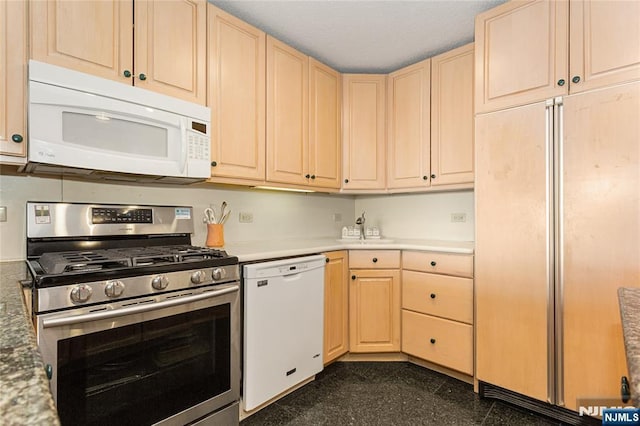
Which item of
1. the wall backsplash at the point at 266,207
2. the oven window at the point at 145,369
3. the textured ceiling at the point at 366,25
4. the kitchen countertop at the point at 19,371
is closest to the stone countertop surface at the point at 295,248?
the wall backsplash at the point at 266,207

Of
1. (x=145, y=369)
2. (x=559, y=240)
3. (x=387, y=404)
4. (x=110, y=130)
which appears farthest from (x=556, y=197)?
(x=110, y=130)

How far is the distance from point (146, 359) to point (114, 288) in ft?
1.13

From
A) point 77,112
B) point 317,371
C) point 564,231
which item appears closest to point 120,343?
point 77,112

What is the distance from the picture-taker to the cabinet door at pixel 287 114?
86.6 inches

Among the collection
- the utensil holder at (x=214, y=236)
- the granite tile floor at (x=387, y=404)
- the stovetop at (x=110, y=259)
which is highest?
the utensil holder at (x=214, y=236)

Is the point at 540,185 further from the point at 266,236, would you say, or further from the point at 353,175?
the point at 266,236

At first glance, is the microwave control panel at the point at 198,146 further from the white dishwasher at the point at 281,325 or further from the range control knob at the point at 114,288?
the range control knob at the point at 114,288

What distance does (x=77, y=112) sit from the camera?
139 cm

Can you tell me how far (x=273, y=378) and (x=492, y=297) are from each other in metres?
1.38

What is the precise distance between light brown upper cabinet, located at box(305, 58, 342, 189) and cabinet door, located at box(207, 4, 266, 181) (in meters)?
0.46

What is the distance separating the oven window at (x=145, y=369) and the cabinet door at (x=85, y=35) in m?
1.16

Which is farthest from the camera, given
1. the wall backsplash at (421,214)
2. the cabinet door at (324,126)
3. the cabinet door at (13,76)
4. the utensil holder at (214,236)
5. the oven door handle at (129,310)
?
the wall backsplash at (421,214)

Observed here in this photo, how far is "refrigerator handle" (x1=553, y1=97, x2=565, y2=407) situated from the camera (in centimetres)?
168

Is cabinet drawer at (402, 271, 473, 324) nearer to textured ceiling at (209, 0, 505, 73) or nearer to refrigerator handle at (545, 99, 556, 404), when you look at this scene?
refrigerator handle at (545, 99, 556, 404)
